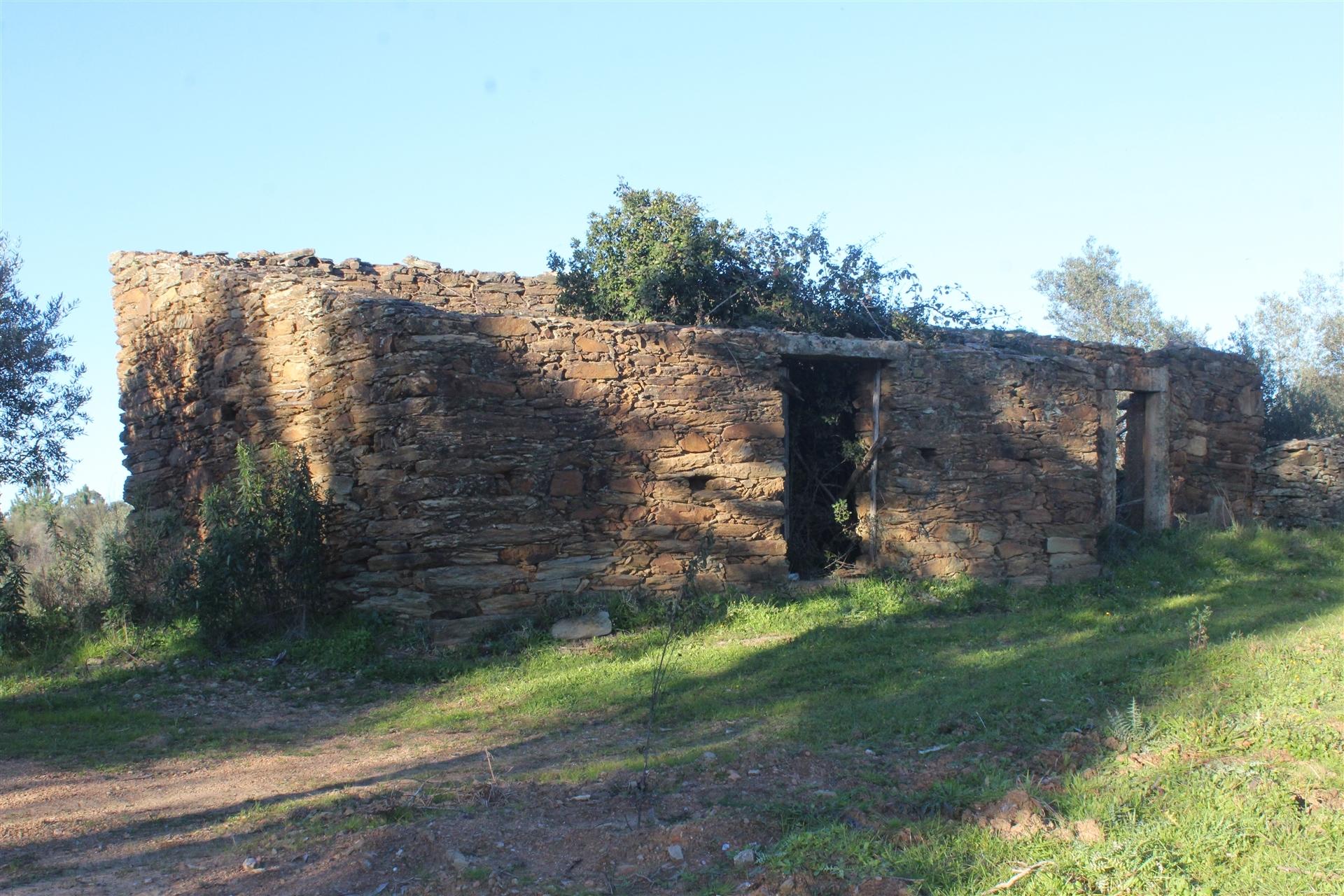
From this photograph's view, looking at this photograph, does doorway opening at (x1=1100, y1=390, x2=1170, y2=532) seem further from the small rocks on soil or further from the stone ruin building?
the small rocks on soil

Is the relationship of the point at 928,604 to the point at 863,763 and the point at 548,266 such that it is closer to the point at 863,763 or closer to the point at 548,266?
the point at 863,763

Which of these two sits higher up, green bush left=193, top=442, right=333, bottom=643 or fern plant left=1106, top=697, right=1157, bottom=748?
green bush left=193, top=442, right=333, bottom=643

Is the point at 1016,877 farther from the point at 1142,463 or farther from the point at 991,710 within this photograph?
the point at 1142,463

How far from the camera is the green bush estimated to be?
8703 mm

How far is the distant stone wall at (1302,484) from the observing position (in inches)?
580

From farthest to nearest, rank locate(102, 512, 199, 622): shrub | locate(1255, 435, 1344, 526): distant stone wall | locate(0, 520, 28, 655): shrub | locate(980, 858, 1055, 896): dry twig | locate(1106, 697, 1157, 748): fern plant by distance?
locate(1255, 435, 1344, 526): distant stone wall < locate(102, 512, 199, 622): shrub < locate(0, 520, 28, 655): shrub < locate(1106, 697, 1157, 748): fern plant < locate(980, 858, 1055, 896): dry twig

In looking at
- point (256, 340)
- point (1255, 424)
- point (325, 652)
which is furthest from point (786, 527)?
point (1255, 424)

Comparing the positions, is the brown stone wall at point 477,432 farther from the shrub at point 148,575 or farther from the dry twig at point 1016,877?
the dry twig at point 1016,877

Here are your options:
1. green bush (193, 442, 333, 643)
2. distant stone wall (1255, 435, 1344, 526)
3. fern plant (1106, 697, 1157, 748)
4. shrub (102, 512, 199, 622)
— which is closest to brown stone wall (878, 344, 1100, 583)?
distant stone wall (1255, 435, 1344, 526)

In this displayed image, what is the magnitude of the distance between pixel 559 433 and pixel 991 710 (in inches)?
176

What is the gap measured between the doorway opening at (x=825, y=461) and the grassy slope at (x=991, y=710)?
1.01m

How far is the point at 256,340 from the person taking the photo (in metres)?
9.84

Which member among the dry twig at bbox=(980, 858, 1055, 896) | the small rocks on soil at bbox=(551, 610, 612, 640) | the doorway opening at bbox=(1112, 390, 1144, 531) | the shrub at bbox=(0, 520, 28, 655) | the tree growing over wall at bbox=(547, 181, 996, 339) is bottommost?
the dry twig at bbox=(980, 858, 1055, 896)

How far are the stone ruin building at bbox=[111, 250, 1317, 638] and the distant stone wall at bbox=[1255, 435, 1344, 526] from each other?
159 inches
